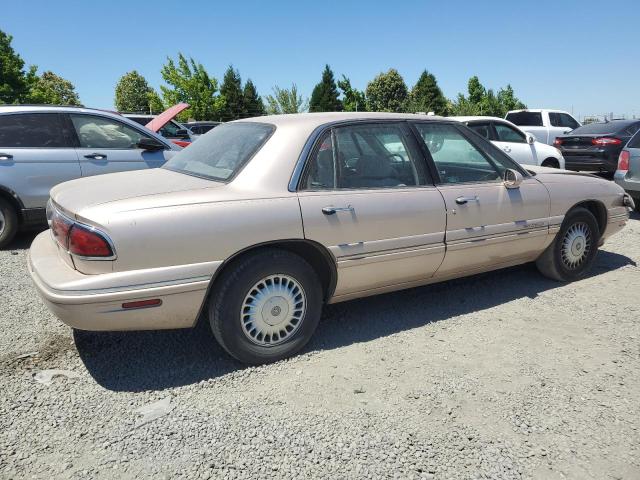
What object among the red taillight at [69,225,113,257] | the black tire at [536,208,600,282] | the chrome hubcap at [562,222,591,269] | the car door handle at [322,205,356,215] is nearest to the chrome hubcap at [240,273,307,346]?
the car door handle at [322,205,356,215]

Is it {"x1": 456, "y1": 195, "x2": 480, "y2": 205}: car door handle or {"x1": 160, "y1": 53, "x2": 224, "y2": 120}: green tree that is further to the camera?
{"x1": 160, "y1": 53, "x2": 224, "y2": 120}: green tree

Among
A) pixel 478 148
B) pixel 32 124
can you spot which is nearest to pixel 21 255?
pixel 32 124

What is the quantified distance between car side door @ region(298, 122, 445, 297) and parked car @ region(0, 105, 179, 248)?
3.66 m

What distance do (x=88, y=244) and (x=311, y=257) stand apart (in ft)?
4.39

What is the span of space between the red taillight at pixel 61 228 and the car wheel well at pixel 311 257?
837 mm

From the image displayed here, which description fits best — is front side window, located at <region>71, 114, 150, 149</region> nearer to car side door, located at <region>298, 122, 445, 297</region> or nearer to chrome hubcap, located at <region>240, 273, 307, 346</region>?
car side door, located at <region>298, 122, 445, 297</region>

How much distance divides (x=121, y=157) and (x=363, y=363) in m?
4.51

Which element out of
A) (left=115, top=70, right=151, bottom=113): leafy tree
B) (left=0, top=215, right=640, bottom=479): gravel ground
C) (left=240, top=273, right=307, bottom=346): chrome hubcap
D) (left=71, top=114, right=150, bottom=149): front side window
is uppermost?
(left=115, top=70, right=151, bottom=113): leafy tree

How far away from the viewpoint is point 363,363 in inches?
125

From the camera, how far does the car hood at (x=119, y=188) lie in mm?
2807

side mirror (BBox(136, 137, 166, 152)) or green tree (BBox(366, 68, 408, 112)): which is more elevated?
green tree (BBox(366, 68, 408, 112))

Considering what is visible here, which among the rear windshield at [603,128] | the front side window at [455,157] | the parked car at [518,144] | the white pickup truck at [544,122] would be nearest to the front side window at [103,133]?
the front side window at [455,157]

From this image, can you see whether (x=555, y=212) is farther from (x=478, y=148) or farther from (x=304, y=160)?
(x=304, y=160)

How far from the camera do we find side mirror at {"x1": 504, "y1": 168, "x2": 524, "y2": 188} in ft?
12.8
